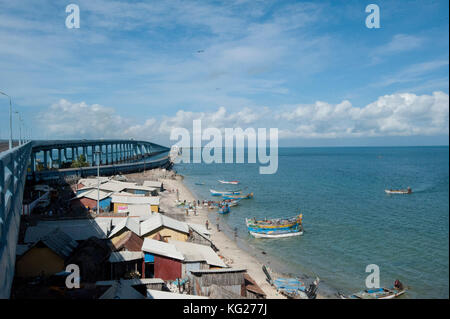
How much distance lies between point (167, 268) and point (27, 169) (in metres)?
19.5

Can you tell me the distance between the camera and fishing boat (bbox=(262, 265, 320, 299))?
1693 centimetres

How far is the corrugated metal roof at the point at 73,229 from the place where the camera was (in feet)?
55.7

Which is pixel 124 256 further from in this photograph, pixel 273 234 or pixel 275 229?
pixel 275 229

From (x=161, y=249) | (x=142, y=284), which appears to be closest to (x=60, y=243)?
(x=161, y=249)

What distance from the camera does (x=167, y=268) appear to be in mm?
15188

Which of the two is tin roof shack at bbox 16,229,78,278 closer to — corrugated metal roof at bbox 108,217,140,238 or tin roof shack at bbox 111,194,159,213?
corrugated metal roof at bbox 108,217,140,238

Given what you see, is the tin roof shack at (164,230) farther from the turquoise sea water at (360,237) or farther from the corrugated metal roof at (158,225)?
the turquoise sea water at (360,237)

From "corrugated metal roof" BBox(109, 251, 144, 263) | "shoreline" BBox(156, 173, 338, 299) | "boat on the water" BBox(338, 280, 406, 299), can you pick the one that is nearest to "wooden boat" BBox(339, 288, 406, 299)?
"boat on the water" BBox(338, 280, 406, 299)

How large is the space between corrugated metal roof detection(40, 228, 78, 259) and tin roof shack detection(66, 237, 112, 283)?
1.38ft

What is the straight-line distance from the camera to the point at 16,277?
13.7m

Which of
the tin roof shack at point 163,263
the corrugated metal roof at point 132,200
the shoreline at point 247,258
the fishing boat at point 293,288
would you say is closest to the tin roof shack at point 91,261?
the tin roof shack at point 163,263
